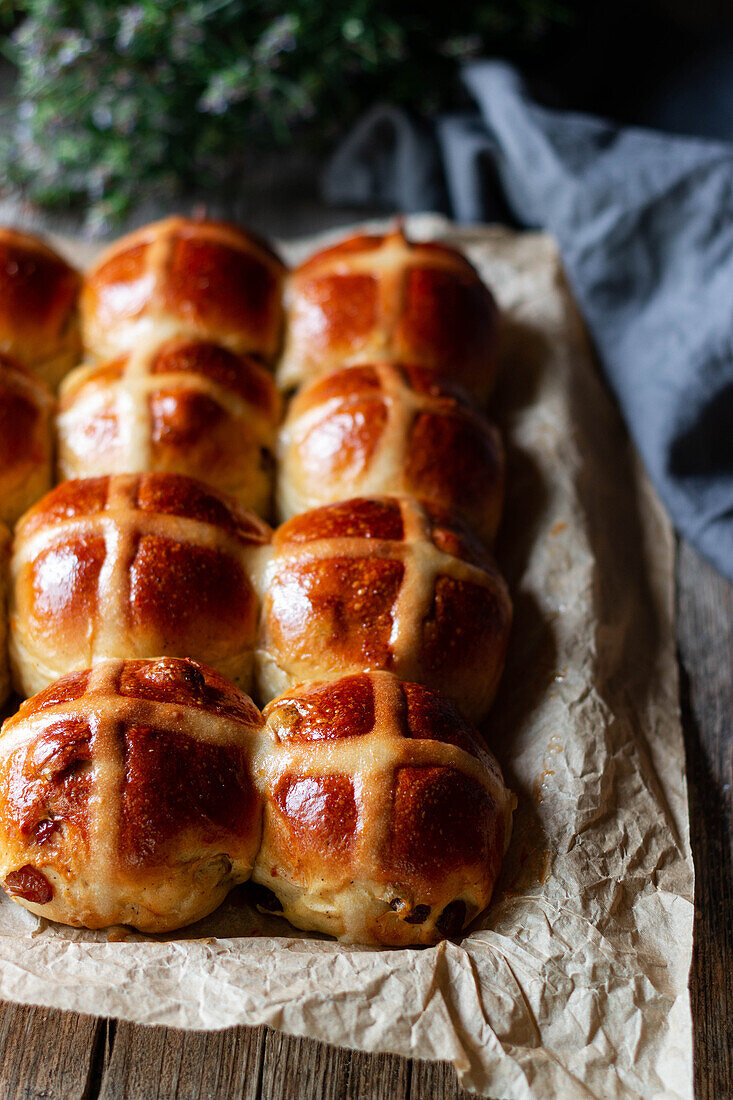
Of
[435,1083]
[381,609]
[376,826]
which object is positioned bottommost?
[435,1083]

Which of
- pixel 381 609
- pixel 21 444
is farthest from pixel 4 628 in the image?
pixel 381 609

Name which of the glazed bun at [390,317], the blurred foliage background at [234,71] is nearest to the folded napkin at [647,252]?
the blurred foliage background at [234,71]

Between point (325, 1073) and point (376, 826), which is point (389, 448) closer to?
point (376, 826)

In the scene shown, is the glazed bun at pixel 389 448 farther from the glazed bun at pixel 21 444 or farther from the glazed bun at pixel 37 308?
the glazed bun at pixel 37 308

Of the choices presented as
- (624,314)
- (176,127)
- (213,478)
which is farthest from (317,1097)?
(176,127)

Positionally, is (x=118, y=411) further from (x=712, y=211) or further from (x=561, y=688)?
(x=712, y=211)

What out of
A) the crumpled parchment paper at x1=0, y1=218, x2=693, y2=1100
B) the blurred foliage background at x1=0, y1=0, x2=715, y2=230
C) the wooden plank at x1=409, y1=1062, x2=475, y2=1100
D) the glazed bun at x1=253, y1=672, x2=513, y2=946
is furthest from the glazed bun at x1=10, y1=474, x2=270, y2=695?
the blurred foliage background at x1=0, y1=0, x2=715, y2=230

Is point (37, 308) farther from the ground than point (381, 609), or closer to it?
farther from the ground
